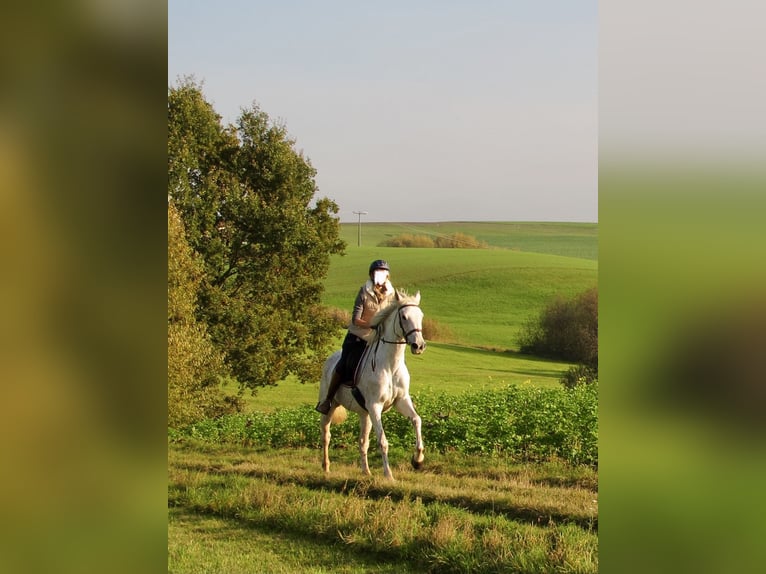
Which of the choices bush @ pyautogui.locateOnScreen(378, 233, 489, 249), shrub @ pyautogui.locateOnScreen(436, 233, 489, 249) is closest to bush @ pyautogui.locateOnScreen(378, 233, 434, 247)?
bush @ pyautogui.locateOnScreen(378, 233, 489, 249)

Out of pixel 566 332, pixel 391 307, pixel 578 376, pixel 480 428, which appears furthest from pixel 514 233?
pixel 391 307

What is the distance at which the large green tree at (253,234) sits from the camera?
18109 mm

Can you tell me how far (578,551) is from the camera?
5.96 metres

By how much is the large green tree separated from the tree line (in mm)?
23

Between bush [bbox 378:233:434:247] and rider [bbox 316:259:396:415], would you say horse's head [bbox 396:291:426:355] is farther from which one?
bush [bbox 378:233:434:247]

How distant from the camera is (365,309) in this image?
9602 millimetres

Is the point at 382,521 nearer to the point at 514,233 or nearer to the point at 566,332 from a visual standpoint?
the point at 566,332

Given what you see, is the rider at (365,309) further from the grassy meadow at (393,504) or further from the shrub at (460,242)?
the shrub at (460,242)

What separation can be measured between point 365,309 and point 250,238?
32.5ft

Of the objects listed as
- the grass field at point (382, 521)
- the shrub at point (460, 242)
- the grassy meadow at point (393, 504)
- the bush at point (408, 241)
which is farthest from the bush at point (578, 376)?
the bush at point (408, 241)
